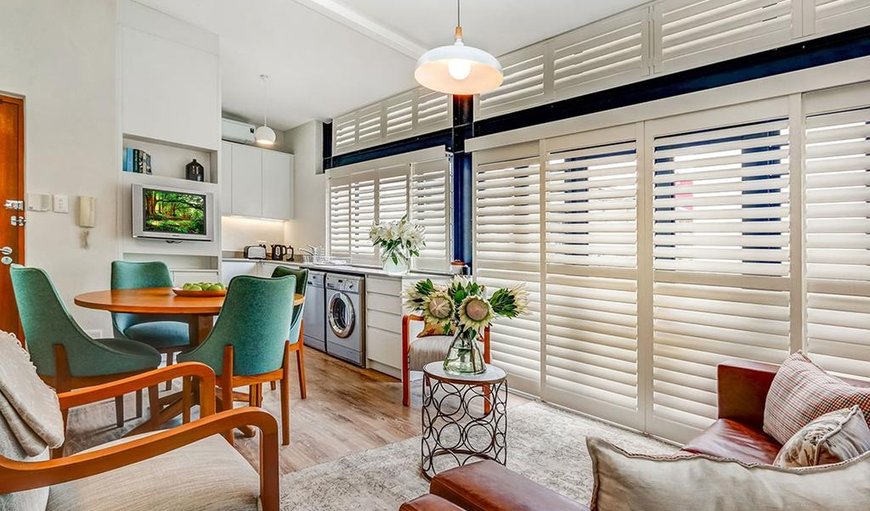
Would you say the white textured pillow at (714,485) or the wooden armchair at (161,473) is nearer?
the white textured pillow at (714,485)

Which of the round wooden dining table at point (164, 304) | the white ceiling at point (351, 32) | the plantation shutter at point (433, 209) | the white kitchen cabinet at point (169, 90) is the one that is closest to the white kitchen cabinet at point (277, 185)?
the white ceiling at point (351, 32)

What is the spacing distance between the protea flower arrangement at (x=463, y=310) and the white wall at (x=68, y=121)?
2923 millimetres

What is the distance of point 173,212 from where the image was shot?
3.93 m

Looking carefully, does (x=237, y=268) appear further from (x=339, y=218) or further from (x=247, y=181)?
(x=339, y=218)

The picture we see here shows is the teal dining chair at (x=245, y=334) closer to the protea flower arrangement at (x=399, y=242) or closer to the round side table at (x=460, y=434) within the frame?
the round side table at (x=460, y=434)

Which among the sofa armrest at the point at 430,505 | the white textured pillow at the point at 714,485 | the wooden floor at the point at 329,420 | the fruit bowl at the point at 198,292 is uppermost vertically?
the fruit bowl at the point at 198,292

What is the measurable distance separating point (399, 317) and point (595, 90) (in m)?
2.35

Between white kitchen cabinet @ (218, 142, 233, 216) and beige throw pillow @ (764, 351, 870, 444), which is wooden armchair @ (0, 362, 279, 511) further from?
white kitchen cabinet @ (218, 142, 233, 216)

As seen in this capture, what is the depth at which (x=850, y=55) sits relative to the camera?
2223mm

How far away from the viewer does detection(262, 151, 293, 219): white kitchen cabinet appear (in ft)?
19.8

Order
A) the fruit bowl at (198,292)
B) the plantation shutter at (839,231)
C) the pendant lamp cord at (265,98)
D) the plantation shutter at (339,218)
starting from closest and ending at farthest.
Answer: the plantation shutter at (839,231) → the fruit bowl at (198,292) → the pendant lamp cord at (265,98) → the plantation shutter at (339,218)

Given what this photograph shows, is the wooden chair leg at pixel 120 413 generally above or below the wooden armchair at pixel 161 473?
below

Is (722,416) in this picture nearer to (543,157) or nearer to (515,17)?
(543,157)

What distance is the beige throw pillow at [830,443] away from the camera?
985 millimetres
